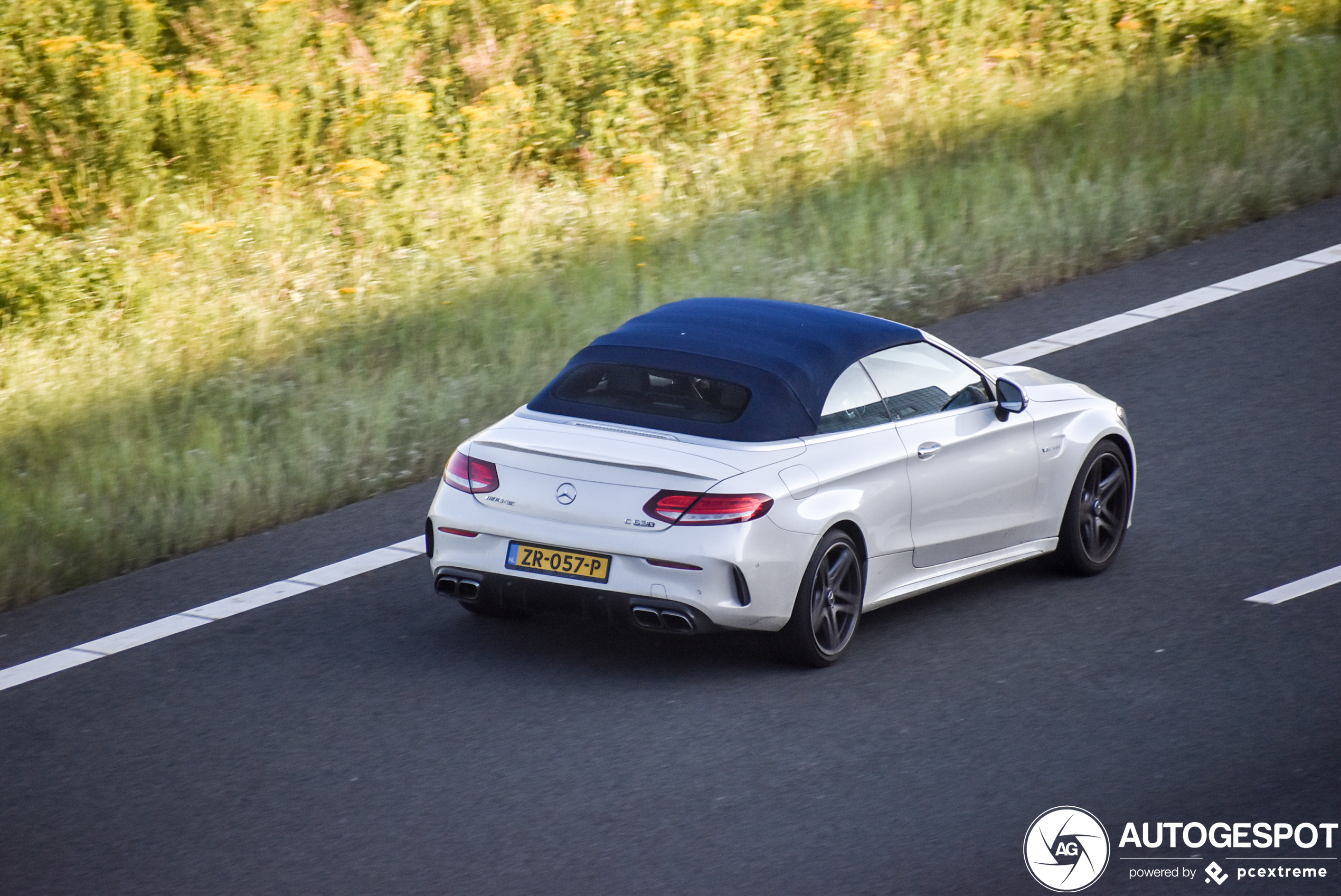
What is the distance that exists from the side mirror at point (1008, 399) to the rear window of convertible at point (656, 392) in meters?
1.42

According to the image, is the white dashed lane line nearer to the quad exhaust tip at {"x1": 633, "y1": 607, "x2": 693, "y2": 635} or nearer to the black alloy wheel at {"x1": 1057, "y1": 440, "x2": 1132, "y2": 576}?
the black alloy wheel at {"x1": 1057, "y1": 440, "x2": 1132, "y2": 576}

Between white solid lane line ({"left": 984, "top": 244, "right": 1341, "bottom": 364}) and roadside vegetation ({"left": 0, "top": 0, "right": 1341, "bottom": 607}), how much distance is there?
91 cm

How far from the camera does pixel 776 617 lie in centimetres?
741

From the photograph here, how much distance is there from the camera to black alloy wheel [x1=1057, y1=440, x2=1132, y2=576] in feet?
29.1

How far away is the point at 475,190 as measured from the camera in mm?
15242

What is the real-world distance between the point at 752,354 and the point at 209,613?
2.79 meters

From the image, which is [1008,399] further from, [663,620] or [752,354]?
[663,620]

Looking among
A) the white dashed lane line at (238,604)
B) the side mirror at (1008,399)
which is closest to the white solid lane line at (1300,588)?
the white dashed lane line at (238,604)

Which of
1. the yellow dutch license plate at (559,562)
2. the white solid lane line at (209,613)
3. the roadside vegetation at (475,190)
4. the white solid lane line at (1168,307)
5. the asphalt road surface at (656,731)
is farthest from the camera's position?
the white solid lane line at (1168,307)

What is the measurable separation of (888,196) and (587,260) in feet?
8.38

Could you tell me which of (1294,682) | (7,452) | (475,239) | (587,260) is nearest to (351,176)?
(475,239)

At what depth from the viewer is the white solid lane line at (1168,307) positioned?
39.8ft

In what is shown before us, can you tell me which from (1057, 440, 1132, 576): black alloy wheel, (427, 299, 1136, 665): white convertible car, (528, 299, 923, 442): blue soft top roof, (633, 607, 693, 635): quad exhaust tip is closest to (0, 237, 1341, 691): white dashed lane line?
(1057, 440, 1132, 576): black alloy wheel

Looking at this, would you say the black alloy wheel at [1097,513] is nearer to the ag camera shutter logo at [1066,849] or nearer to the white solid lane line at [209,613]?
the ag camera shutter logo at [1066,849]
